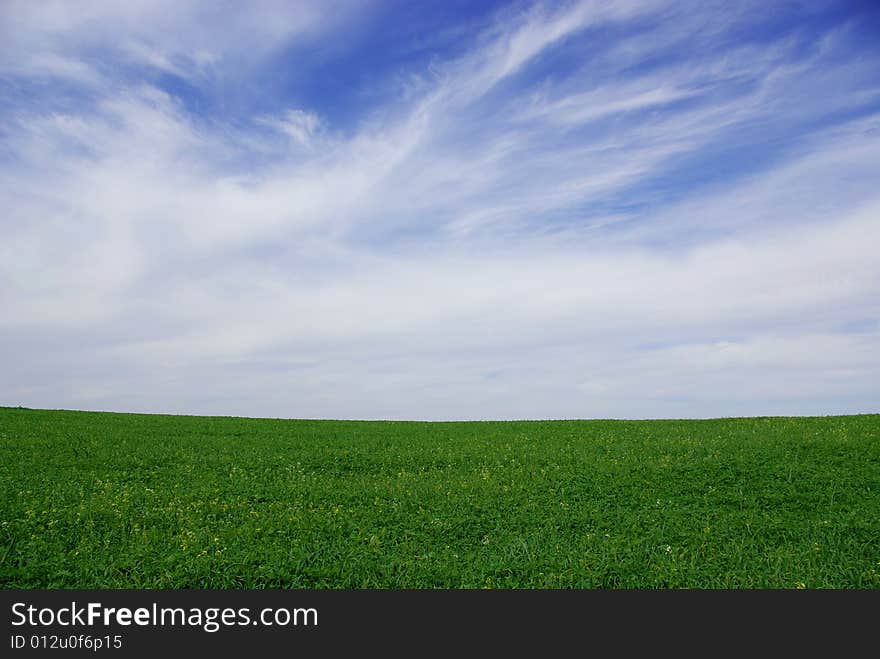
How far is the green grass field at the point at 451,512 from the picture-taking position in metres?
11.4

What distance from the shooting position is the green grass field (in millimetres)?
11391

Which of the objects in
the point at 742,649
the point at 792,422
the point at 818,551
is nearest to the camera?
the point at 742,649

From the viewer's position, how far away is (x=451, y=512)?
14609 mm

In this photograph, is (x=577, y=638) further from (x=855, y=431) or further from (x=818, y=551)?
(x=855, y=431)

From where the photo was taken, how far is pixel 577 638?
31.0 feet

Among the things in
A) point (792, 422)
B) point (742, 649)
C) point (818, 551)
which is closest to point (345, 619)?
point (742, 649)

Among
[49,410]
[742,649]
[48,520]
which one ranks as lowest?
[742,649]

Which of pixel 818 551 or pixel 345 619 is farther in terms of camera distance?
pixel 818 551

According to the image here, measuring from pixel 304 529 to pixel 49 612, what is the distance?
4.79 metres

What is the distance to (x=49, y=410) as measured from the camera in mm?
36781

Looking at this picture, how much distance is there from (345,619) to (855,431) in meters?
21.0

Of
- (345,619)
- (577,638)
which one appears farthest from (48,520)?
(577,638)

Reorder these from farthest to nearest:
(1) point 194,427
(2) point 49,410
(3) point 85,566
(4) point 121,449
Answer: (2) point 49,410 → (1) point 194,427 → (4) point 121,449 → (3) point 85,566

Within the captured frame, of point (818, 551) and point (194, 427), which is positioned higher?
point (194, 427)
